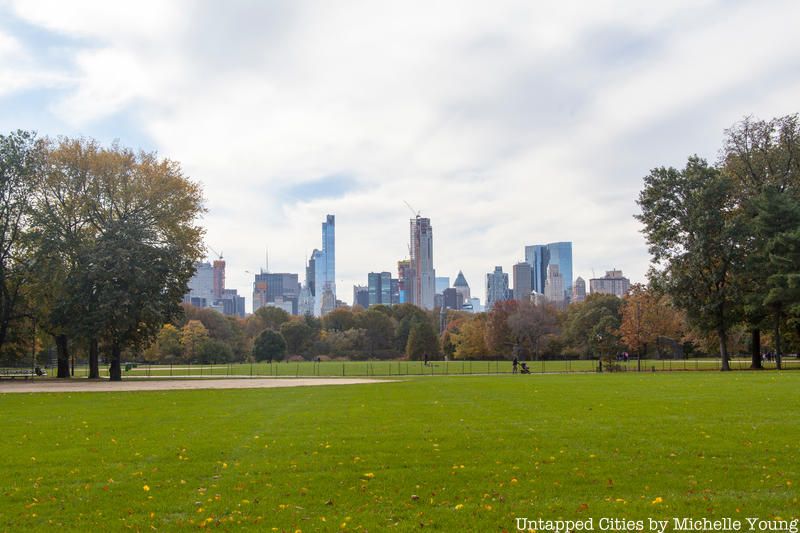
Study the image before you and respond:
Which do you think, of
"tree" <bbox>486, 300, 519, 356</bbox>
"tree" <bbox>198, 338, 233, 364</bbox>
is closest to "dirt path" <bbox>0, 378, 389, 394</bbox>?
"tree" <bbox>198, 338, 233, 364</bbox>

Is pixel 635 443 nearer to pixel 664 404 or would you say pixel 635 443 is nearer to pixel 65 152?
pixel 664 404

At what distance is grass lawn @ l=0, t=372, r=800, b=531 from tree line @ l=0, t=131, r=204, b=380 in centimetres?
2482

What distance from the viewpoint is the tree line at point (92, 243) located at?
142 ft

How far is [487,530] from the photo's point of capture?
24.3 feet

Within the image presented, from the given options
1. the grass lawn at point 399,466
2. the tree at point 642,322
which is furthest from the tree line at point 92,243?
the tree at point 642,322

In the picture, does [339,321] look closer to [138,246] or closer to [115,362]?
[115,362]

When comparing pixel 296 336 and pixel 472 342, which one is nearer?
pixel 472 342

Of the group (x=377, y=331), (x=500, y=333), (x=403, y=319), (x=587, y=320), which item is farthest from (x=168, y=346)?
(x=587, y=320)

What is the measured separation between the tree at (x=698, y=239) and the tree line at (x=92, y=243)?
3590 cm

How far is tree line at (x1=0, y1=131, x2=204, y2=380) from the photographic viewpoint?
43.2 m

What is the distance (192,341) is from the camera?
99.1 meters

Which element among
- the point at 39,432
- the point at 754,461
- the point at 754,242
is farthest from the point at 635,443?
the point at 754,242

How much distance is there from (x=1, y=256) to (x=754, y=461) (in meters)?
47.6

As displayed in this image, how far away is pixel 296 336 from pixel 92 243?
72849mm
